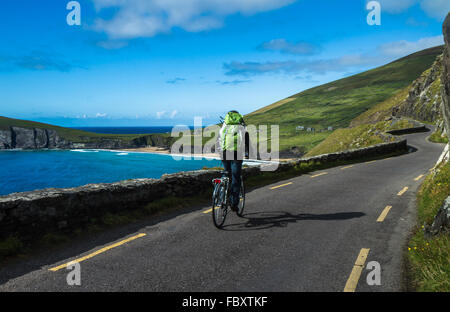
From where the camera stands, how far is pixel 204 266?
4.97m

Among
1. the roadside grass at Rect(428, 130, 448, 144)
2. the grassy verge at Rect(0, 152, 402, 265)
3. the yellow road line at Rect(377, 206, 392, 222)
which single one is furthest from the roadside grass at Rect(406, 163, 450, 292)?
the roadside grass at Rect(428, 130, 448, 144)

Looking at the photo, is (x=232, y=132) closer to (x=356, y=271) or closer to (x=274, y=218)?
(x=274, y=218)

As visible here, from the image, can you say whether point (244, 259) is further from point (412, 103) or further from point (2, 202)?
point (412, 103)

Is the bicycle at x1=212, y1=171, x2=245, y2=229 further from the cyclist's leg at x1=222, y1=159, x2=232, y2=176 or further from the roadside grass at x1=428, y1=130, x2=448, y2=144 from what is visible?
the roadside grass at x1=428, y1=130, x2=448, y2=144

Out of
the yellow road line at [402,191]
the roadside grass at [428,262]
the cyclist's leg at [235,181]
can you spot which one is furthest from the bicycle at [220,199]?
the yellow road line at [402,191]

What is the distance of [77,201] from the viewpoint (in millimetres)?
6703

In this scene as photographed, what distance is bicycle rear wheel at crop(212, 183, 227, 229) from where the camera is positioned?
6875 millimetres

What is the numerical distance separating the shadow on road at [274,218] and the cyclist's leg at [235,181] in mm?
625

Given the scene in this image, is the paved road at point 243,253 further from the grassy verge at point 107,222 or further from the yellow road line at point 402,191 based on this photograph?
the yellow road line at point 402,191

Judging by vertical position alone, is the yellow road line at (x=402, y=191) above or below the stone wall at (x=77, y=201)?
below

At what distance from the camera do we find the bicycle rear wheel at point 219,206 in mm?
6875

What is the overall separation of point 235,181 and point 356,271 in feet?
11.5

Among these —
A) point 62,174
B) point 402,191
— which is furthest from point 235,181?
point 62,174
